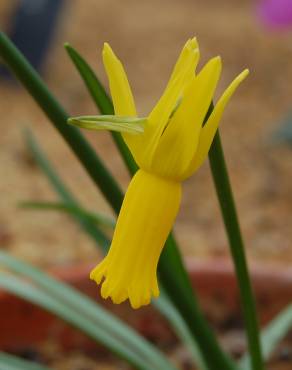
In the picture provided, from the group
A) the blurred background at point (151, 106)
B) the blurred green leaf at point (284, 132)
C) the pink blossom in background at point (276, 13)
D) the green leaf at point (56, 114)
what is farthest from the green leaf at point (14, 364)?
the blurred green leaf at point (284, 132)

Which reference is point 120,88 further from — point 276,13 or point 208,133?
point 276,13

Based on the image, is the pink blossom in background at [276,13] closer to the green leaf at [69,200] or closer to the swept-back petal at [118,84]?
the green leaf at [69,200]

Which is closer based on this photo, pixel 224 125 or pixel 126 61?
pixel 224 125

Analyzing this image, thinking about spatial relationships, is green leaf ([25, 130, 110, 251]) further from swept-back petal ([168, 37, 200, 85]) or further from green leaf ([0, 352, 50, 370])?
swept-back petal ([168, 37, 200, 85])

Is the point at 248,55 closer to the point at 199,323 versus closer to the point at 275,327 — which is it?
the point at 275,327

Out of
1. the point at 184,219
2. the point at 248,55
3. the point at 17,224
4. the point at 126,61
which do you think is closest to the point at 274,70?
the point at 248,55

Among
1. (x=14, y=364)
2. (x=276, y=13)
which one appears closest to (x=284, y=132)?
(x=276, y=13)

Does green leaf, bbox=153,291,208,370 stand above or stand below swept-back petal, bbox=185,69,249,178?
below

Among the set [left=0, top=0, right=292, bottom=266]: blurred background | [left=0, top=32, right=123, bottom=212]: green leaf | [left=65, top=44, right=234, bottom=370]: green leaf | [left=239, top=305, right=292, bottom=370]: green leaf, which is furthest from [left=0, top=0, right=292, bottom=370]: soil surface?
[left=0, top=32, right=123, bottom=212]: green leaf
